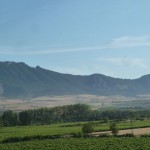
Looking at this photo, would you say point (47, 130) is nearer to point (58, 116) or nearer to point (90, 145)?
point (90, 145)

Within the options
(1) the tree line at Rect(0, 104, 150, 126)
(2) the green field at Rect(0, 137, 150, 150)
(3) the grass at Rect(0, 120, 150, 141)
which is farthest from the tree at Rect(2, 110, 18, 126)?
(2) the green field at Rect(0, 137, 150, 150)

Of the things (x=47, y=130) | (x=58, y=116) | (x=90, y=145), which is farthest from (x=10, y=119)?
(x=90, y=145)

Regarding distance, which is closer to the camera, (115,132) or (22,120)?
(115,132)

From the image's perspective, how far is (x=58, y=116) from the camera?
170625 mm

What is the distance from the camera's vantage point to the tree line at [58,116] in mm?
154650

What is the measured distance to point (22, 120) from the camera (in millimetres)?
153625

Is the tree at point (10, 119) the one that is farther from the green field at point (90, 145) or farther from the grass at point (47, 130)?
the green field at point (90, 145)

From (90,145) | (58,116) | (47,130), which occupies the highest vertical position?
(58,116)

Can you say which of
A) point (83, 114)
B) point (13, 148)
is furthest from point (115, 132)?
point (83, 114)

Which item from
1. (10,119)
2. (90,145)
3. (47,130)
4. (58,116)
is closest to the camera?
(90,145)

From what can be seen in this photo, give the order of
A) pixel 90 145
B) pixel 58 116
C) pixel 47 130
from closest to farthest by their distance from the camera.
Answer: pixel 90 145 → pixel 47 130 → pixel 58 116

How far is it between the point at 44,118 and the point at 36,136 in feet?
273

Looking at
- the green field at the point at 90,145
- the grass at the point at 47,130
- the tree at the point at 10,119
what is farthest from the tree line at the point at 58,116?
the green field at the point at 90,145

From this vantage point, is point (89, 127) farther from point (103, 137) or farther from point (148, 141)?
point (148, 141)
